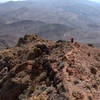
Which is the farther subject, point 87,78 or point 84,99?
point 87,78

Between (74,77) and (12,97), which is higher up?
(74,77)

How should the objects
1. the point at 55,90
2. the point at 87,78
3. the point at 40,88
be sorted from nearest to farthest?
the point at 55,90, the point at 40,88, the point at 87,78

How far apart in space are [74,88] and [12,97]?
5.21m

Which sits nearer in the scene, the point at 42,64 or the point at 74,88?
the point at 74,88

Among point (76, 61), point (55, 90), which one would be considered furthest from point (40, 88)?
point (76, 61)

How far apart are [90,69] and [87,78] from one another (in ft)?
9.38

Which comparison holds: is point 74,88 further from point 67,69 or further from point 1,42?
point 1,42

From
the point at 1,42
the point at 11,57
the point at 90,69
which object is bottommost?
the point at 1,42

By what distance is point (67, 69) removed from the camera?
14.6m

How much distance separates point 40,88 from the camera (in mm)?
13211

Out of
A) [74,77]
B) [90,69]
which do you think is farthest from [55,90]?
[90,69]

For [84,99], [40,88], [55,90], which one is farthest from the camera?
[40,88]

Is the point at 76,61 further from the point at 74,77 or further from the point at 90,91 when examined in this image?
the point at 90,91

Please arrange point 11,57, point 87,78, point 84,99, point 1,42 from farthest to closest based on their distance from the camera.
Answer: point 1,42
point 11,57
point 87,78
point 84,99
